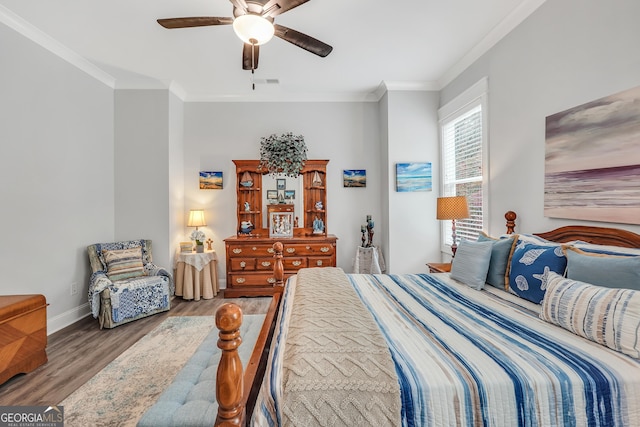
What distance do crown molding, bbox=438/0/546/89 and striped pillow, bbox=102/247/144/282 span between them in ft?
14.7

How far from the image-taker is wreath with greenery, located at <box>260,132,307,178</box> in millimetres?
4111

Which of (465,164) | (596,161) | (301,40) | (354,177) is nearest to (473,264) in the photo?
(596,161)

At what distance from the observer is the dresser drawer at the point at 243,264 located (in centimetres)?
402

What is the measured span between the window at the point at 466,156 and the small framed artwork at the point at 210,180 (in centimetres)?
325

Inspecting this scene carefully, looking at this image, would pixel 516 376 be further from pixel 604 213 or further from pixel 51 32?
pixel 51 32

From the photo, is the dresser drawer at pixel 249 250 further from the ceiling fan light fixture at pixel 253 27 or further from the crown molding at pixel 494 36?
the crown molding at pixel 494 36

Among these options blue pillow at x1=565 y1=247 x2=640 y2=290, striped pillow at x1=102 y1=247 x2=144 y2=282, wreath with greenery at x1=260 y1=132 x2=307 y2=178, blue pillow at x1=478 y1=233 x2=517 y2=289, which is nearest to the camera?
blue pillow at x1=565 y1=247 x2=640 y2=290

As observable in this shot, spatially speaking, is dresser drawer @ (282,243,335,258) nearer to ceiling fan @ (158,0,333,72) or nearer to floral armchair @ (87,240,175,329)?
floral armchair @ (87,240,175,329)

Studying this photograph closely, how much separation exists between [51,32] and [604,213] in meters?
4.84

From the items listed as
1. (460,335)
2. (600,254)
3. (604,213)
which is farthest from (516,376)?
(604,213)

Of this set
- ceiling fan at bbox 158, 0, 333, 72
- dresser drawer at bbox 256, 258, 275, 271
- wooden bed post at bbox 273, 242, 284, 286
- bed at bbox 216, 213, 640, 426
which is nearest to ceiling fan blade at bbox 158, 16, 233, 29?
ceiling fan at bbox 158, 0, 333, 72

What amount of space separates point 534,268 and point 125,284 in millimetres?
3798

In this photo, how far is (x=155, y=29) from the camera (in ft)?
8.95

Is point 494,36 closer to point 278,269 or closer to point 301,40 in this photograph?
point 301,40
